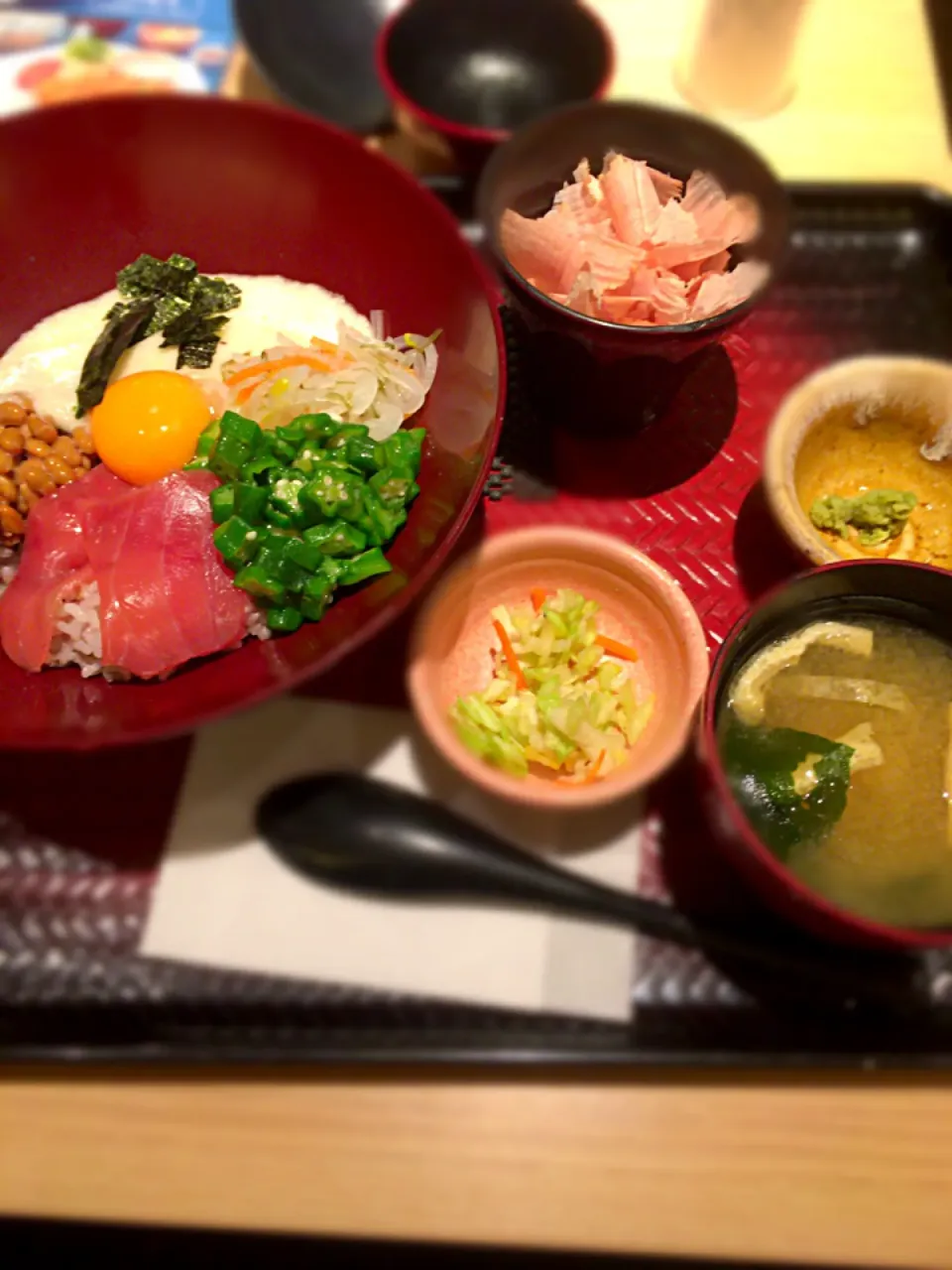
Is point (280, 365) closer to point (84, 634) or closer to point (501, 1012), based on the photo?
point (84, 634)

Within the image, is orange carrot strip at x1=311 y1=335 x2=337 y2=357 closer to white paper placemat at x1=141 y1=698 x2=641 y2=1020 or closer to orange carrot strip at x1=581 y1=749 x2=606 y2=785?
white paper placemat at x1=141 y1=698 x2=641 y2=1020

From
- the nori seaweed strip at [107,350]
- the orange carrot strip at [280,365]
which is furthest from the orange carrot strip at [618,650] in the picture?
the nori seaweed strip at [107,350]

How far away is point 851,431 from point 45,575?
1289mm

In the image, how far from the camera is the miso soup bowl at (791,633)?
3.37 ft

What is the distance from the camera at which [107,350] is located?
57.7 inches

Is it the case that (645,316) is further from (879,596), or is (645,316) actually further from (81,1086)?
(81,1086)

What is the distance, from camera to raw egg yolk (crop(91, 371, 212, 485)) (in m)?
1.40

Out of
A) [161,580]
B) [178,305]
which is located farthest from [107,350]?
[161,580]

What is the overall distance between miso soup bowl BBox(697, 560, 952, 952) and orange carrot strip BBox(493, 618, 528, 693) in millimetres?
290

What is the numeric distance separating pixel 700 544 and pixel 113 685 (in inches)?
38.4

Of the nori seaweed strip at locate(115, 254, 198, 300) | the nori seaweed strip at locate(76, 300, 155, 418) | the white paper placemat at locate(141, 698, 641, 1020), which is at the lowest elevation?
the white paper placemat at locate(141, 698, 641, 1020)

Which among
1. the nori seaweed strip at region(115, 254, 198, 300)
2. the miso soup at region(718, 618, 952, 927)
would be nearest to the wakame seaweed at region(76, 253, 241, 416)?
the nori seaweed strip at region(115, 254, 198, 300)

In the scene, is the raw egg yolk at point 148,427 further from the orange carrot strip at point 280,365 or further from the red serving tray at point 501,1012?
the red serving tray at point 501,1012

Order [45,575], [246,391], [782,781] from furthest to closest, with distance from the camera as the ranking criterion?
[246,391] → [45,575] → [782,781]
